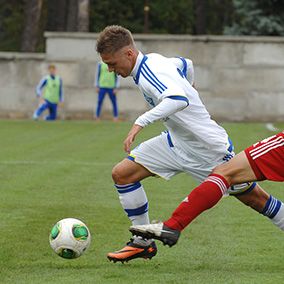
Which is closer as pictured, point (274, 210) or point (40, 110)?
point (274, 210)

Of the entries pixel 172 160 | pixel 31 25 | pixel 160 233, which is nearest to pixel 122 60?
pixel 172 160

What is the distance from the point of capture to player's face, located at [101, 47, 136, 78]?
7141 mm

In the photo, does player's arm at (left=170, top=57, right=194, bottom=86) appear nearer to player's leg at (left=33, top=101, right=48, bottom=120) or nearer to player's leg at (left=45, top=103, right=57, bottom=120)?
player's leg at (left=33, top=101, right=48, bottom=120)

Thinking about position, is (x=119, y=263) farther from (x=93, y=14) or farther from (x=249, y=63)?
(x=93, y=14)

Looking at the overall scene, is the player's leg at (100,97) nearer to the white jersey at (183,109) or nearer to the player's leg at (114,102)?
the player's leg at (114,102)

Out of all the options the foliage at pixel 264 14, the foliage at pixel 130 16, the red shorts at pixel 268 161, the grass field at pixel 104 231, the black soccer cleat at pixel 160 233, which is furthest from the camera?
the foliage at pixel 130 16

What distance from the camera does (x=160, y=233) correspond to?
665 centimetres

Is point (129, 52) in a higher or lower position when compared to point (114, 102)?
higher

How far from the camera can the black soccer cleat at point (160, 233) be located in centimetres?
664

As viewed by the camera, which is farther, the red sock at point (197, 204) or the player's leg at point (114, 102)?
Answer: the player's leg at point (114, 102)

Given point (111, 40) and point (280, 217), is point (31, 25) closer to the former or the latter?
point (111, 40)

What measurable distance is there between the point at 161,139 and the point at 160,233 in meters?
1.08

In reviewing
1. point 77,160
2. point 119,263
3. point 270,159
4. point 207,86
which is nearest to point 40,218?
point 119,263

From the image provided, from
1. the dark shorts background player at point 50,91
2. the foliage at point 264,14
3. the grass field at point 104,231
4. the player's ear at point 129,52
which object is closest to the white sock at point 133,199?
the grass field at point 104,231
